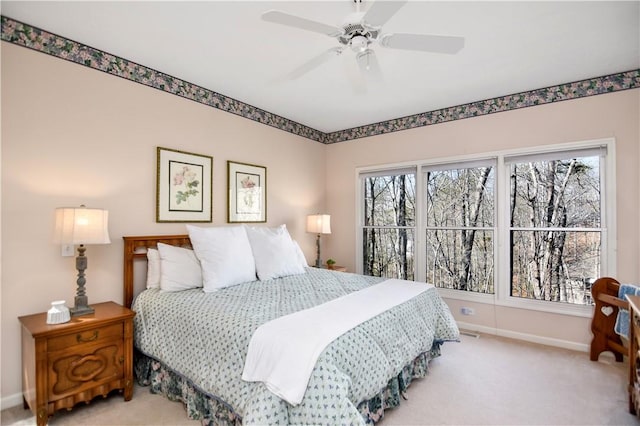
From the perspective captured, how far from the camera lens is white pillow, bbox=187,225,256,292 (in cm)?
272

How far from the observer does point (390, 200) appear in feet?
14.9

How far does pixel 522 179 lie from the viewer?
356cm

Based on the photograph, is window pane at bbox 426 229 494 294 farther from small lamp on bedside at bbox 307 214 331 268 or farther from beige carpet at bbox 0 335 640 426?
small lamp on bedside at bbox 307 214 331 268

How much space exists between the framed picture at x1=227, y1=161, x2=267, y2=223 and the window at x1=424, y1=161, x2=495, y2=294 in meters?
2.08

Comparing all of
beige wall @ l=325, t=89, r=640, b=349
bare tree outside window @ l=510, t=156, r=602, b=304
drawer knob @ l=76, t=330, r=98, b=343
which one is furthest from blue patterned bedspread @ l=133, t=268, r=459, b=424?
bare tree outside window @ l=510, t=156, r=602, b=304

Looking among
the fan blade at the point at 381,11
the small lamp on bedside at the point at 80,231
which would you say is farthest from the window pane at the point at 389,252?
the small lamp on bedside at the point at 80,231

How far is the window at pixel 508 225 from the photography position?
10.5 feet

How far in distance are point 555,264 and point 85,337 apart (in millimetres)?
4182

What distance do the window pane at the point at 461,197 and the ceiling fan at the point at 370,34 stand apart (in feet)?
7.16

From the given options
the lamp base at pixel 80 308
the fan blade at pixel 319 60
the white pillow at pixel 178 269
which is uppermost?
the fan blade at pixel 319 60

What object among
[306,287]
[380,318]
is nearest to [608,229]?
[380,318]

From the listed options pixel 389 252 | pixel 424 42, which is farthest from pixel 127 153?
pixel 389 252

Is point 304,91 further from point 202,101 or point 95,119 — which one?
point 95,119

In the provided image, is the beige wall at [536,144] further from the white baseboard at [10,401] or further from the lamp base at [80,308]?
the white baseboard at [10,401]
